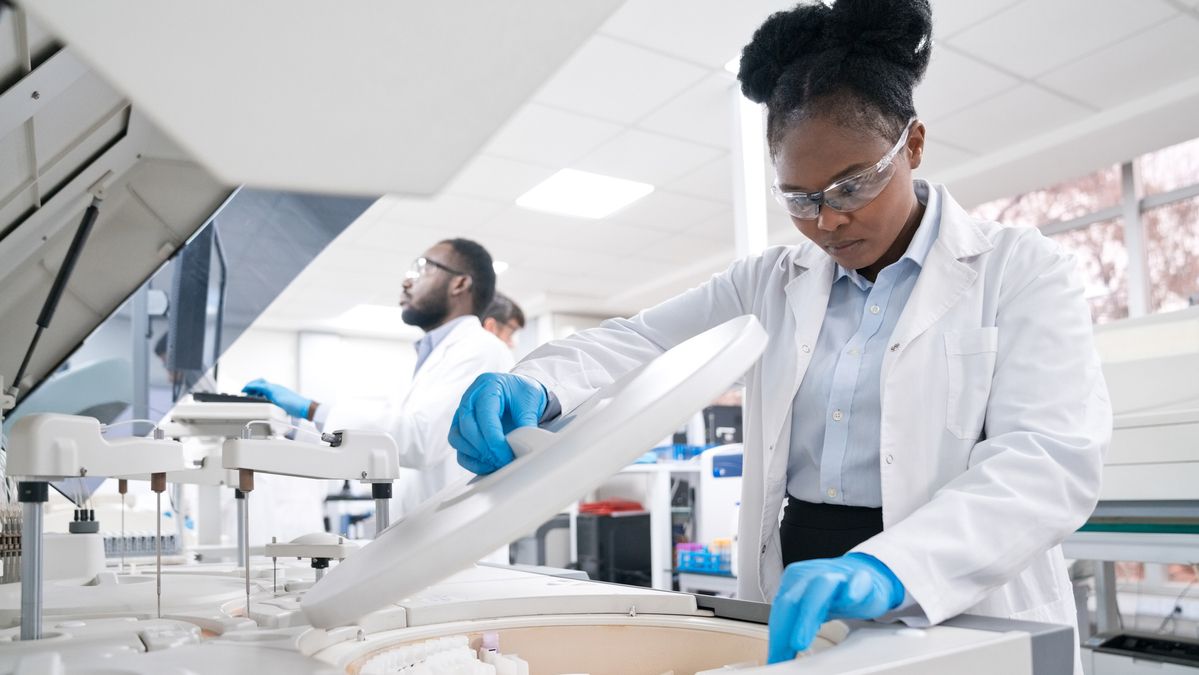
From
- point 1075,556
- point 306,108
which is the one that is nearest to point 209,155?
point 306,108

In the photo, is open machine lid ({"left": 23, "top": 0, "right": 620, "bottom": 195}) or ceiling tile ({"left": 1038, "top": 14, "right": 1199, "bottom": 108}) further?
ceiling tile ({"left": 1038, "top": 14, "right": 1199, "bottom": 108})

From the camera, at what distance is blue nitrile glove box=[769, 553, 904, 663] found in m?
0.69

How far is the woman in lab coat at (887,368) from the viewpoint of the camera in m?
0.88

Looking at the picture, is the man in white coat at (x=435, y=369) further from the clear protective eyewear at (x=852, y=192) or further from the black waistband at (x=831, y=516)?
the clear protective eyewear at (x=852, y=192)

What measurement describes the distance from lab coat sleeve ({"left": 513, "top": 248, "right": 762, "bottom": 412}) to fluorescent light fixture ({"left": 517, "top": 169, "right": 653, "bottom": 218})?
3898mm

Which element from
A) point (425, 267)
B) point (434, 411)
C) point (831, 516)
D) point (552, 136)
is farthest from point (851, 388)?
point (552, 136)

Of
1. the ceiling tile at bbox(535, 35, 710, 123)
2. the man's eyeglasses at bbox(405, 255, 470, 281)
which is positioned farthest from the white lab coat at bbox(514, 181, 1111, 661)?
the ceiling tile at bbox(535, 35, 710, 123)

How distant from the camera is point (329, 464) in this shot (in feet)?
3.28

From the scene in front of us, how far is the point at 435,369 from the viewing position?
2.70m

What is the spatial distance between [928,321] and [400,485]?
2088mm

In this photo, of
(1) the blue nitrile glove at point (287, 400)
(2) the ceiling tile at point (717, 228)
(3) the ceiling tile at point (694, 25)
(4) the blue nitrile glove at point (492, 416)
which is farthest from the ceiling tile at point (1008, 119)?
(4) the blue nitrile glove at point (492, 416)

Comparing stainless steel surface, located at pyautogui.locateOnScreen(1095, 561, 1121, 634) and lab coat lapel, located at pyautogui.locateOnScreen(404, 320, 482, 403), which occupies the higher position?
lab coat lapel, located at pyautogui.locateOnScreen(404, 320, 482, 403)

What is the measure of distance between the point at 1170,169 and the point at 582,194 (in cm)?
390

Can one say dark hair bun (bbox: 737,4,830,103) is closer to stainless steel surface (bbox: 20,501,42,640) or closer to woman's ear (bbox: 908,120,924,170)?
woman's ear (bbox: 908,120,924,170)
